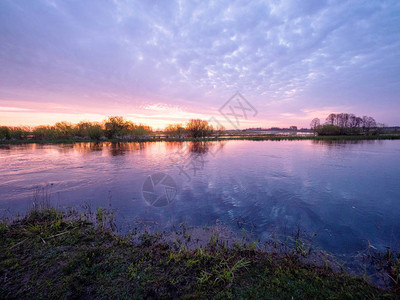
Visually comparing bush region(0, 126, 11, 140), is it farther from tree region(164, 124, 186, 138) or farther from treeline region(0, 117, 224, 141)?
tree region(164, 124, 186, 138)

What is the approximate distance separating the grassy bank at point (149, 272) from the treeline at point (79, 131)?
51612 mm

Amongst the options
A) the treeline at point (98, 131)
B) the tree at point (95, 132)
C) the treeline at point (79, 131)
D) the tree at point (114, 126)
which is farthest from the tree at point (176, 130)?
the tree at point (95, 132)

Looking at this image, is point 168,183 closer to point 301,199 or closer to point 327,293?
point 301,199

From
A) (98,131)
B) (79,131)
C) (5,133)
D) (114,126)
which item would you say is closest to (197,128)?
(114,126)

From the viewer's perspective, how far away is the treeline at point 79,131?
4750cm

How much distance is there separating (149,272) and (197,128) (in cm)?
5214

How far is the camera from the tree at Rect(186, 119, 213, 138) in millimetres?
53875

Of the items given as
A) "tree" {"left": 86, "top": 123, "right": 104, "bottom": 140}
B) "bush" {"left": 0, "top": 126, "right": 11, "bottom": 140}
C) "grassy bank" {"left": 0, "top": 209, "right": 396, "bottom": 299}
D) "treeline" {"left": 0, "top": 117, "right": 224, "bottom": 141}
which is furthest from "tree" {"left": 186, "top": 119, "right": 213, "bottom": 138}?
"bush" {"left": 0, "top": 126, "right": 11, "bottom": 140}

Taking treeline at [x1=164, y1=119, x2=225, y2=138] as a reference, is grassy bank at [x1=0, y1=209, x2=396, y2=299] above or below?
below

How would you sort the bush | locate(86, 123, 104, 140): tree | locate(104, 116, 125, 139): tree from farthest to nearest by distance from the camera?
locate(104, 116, 125, 139): tree < locate(86, 123, 104, 140): tree < the bush

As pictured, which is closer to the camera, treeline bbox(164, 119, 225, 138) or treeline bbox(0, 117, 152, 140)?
treeline bbox(0, 117, 152, 140)

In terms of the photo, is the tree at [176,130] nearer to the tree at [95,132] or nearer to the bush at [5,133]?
the tree at [95,132]

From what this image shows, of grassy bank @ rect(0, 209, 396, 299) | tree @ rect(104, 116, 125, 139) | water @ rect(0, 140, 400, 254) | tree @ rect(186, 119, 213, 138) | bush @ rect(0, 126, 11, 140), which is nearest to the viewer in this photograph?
grassy bank @ rect(0, 209, 396, 299)

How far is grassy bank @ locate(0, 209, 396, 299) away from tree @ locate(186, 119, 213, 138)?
50.8m
